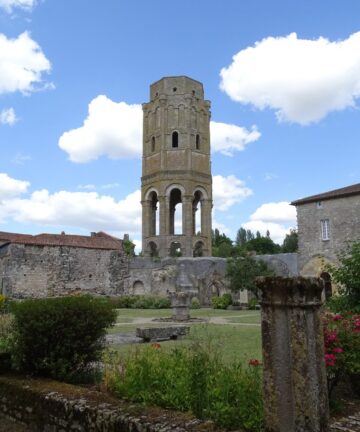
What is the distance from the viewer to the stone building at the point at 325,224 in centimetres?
2681

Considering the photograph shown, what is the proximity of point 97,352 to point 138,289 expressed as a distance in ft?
99.1

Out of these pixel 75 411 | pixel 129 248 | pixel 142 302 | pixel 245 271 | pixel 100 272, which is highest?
pixel 129 248

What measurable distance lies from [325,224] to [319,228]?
1.52 feet

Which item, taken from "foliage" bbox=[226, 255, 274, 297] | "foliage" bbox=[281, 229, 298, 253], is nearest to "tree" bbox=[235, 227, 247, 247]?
"foliage" bbox=[281, 229, 298, 253]

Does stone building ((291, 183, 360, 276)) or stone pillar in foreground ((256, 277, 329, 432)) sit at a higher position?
stone building ((291, 183, 360, 276))

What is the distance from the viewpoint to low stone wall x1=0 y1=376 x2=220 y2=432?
3.69 m

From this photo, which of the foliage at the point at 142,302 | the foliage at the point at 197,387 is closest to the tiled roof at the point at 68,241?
the foliage at the point at 142,302

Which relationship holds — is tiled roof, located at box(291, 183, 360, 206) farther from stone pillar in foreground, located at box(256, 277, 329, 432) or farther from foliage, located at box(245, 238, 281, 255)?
foliage, located at box(245, 238, 281, 255)

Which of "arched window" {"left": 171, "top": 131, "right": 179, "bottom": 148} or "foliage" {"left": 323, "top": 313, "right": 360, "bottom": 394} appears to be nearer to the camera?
"foliage" {"left": 323, "top": 313, "right": 360, "bottom": 394}

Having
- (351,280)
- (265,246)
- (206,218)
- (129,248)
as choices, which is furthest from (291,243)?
(351,280)

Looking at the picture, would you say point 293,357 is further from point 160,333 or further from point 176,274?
point 176,274

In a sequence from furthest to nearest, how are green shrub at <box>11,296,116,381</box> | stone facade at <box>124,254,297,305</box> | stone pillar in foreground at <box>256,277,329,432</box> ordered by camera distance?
stone facade at <box>124,254,297,305</box> < green shrub at <box>11,296,116,381</box> < stone pillar in foreground at <box>256,277,329,432</box>

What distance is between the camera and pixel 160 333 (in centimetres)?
1191

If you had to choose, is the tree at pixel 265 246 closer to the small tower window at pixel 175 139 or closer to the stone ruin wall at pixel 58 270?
the small tower window at pixel 175 139
